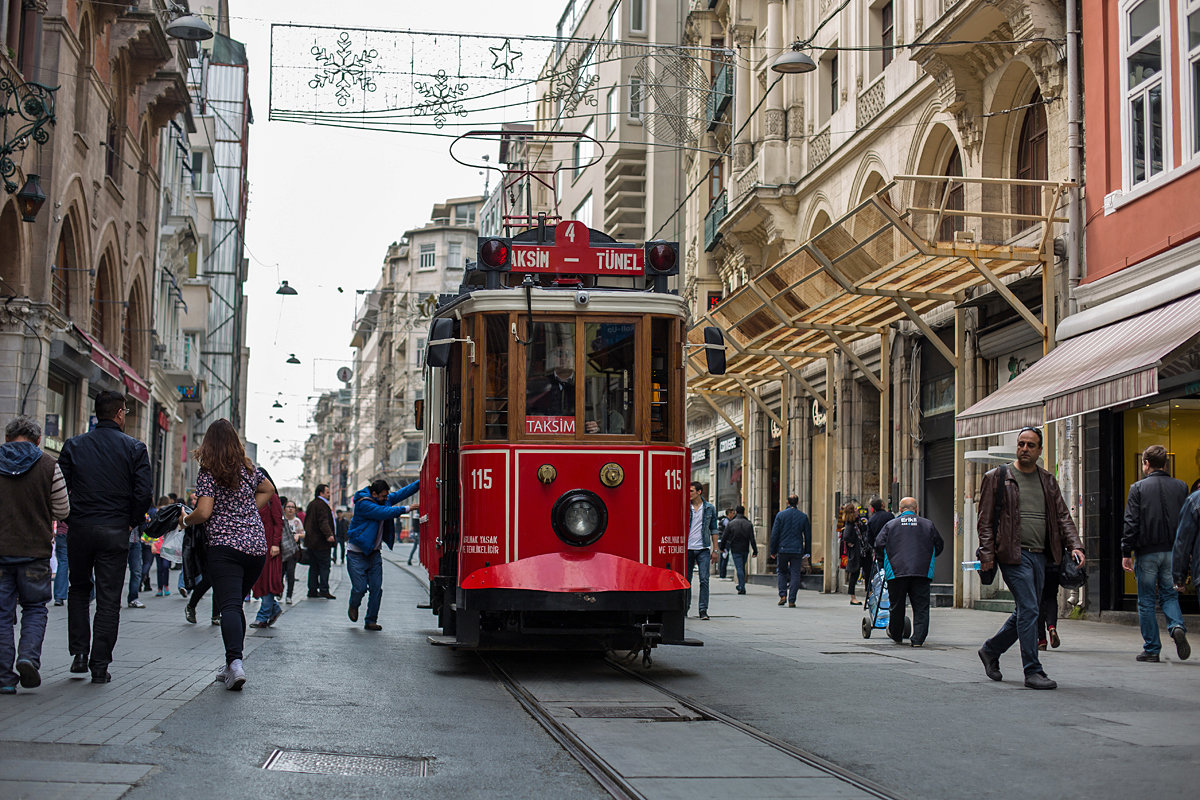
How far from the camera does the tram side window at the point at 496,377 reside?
10.9 m

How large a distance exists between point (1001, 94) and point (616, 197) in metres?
31.2

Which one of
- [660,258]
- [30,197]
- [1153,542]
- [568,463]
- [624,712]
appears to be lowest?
[624,712]

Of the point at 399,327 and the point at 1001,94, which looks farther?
the point at 399,327

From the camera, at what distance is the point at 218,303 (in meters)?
63.0

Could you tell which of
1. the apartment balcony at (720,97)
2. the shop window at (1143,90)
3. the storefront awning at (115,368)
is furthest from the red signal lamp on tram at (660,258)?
the apartment balcony at (720,97)

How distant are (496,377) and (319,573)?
1231cm

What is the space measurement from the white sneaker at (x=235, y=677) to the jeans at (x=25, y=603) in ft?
3.81

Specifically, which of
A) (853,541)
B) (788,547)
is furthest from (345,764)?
(853,541)

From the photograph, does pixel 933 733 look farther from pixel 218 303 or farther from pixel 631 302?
pixel 218 303

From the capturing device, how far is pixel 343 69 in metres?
19.1

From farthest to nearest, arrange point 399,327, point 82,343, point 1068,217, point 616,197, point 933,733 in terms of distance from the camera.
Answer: point 399,327 < point 616,197 < point 82,343 < point 1068,217 < point 933,733

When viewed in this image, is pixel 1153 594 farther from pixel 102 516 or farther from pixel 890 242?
pixel 102 516

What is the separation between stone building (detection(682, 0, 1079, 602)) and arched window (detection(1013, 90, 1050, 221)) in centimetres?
4

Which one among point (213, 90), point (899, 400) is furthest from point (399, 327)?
point (899, 400)
